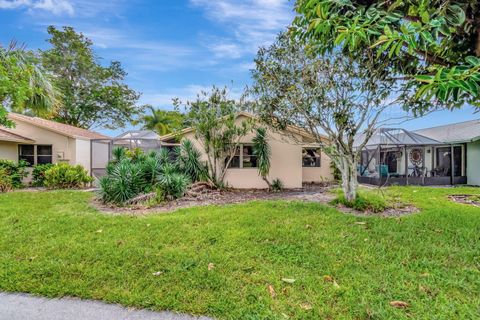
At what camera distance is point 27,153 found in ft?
47.6

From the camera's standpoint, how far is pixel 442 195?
10195mm

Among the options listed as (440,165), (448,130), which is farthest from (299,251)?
(448,130)

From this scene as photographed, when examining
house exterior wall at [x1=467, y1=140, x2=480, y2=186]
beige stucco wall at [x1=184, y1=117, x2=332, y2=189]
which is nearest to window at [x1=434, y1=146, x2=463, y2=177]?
house exterior wall at [x1=467, y1=140, x2=480, y2=186]

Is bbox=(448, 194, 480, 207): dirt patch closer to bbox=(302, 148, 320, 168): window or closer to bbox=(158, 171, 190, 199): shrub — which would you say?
bbox=(302, 148, 320, 168): window

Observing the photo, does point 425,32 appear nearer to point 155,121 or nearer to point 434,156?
point 434,156

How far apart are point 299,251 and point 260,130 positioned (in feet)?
25.8

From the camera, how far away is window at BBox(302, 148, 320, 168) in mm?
15164

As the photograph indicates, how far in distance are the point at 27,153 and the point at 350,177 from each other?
1646 centimetres

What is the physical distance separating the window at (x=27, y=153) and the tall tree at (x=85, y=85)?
7.92m

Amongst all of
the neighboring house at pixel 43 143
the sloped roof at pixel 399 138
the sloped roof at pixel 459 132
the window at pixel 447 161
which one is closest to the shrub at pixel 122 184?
the neighboring house at pixel 43 143

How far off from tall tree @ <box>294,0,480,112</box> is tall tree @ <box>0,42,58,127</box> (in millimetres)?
7512

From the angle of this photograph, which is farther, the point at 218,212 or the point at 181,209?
the point at 181,209

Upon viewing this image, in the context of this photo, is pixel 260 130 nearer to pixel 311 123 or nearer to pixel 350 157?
pixel 311 123

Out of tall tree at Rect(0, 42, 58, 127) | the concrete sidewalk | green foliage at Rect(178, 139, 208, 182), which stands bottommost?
the concrete sidewalk
